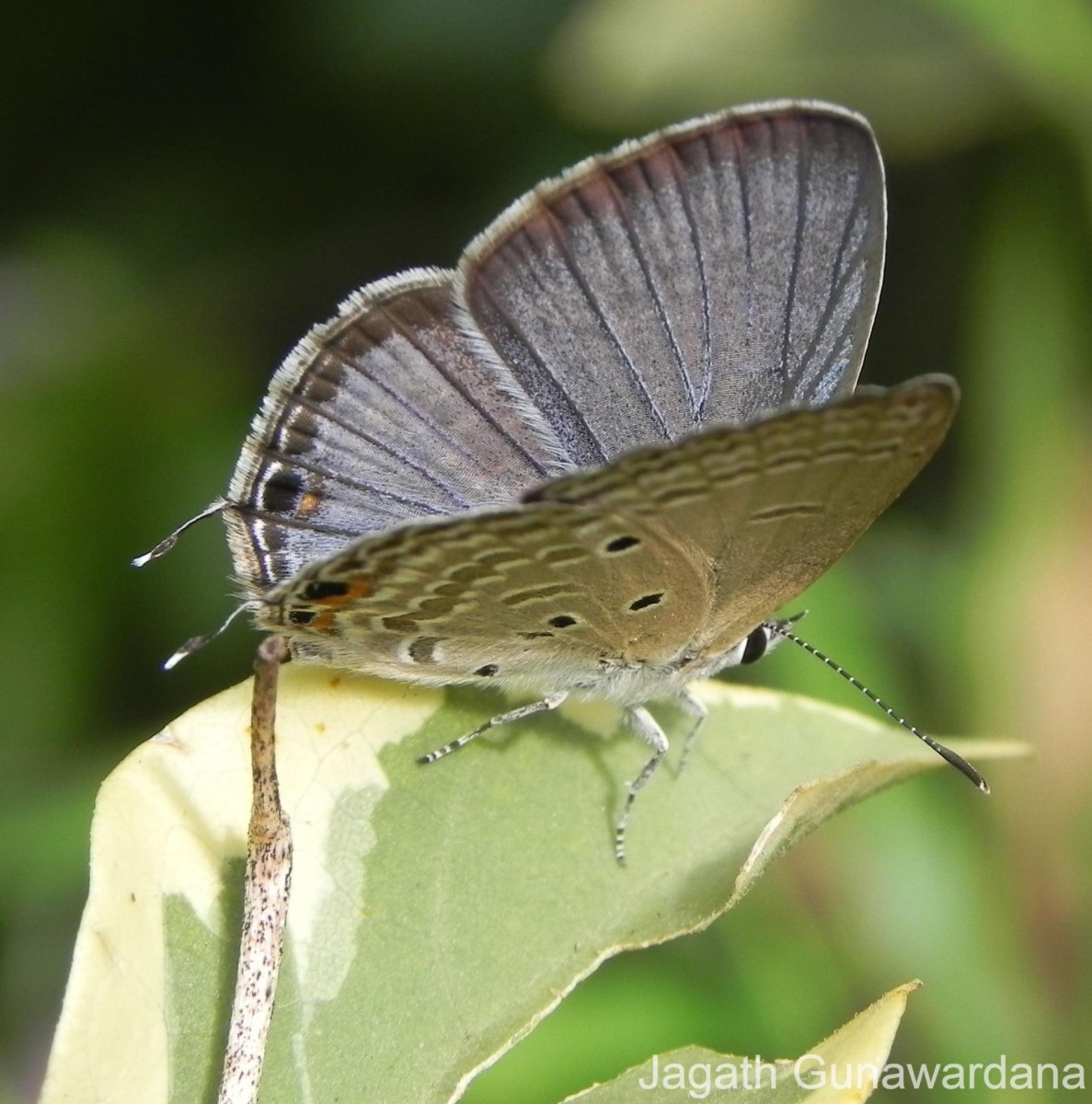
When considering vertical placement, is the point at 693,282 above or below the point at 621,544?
above

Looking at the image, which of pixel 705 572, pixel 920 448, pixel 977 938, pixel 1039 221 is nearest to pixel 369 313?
pixel 705 572

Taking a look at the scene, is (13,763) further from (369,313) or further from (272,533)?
(369,313)

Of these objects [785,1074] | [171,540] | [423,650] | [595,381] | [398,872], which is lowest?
[785,1074]

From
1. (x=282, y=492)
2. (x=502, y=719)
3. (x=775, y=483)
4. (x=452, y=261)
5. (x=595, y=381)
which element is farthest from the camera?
(x=452, y=261)

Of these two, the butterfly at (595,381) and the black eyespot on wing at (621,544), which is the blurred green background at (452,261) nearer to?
the butterfly at (595,381)

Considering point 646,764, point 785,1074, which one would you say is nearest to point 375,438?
point 646,764

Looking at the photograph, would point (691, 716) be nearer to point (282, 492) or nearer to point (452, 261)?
point (282, 492)
